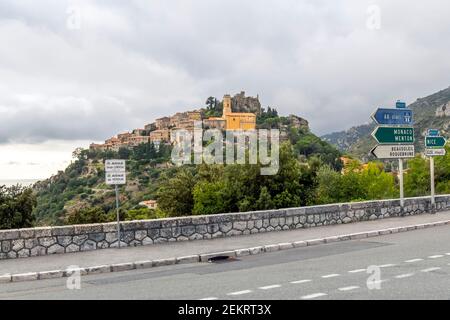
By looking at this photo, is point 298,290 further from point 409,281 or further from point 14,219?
point 14,219

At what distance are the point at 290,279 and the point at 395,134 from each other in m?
11.6

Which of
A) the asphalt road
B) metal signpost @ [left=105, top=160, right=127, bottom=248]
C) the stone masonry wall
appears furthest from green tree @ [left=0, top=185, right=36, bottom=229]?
the asphalt road

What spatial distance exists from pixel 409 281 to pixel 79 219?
4695 cm

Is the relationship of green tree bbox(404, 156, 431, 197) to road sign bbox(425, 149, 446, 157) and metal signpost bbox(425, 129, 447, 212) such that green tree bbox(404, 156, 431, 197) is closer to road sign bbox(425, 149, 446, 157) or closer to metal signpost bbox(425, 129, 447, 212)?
metal signpost bbox(425, 129, 447, 212)

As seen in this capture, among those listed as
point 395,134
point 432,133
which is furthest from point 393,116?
point 432,133

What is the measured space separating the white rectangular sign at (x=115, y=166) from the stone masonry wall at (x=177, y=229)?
1466 millimetres

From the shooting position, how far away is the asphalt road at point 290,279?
7371mm

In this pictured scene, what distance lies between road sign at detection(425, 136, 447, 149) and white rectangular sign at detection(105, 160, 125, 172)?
1282 centimetres

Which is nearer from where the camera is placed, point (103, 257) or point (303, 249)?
point (103, 257)

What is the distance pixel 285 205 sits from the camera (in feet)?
98.0

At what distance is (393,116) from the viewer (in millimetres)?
18328

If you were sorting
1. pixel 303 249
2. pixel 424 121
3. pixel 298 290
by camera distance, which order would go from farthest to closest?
1. pixel 424 121
2. pixel 303 249
3. pixel 298 290

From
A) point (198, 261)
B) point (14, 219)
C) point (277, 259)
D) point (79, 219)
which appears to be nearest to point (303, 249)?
point (277, 259)

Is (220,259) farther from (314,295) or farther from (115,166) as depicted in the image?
(314,295)
